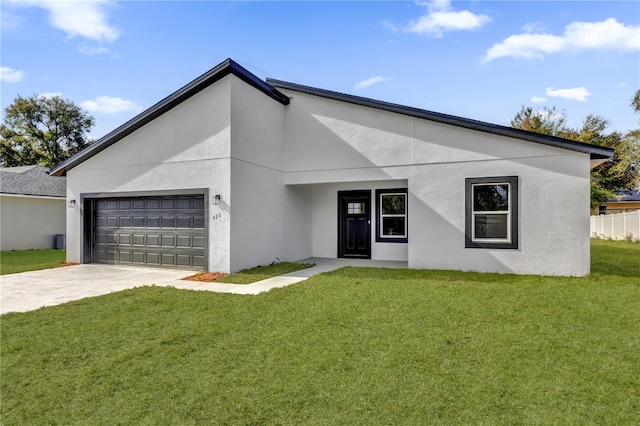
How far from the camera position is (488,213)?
28.6 ft

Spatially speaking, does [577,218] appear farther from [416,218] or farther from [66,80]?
[66,80]

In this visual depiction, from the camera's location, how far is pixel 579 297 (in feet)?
19.7

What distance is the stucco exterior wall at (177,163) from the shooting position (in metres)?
8.63

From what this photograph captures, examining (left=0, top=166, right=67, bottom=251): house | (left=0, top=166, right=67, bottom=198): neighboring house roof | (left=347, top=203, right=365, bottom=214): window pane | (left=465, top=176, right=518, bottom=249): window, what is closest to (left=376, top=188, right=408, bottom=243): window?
(left=347, top=203, right=365, bottom=214): window pane

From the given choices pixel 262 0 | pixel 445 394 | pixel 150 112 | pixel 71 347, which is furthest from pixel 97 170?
pixel 445 394

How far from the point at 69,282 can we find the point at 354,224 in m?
8.00

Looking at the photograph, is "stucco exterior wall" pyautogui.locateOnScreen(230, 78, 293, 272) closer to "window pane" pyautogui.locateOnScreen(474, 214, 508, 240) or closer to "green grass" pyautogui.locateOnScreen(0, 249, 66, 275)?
"window pane" pyautogui.locateOnScreen(474, 214, 508, 240)

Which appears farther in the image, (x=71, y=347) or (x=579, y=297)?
(x=579, y=297)

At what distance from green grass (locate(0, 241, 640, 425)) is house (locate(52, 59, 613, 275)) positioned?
2.65 metres

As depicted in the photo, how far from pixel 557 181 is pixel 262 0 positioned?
32.0 ft

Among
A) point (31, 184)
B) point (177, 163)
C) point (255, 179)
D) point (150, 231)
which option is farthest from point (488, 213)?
point (31, 184)

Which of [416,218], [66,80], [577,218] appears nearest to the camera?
[577,218]

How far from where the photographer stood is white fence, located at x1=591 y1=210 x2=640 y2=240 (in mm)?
17844

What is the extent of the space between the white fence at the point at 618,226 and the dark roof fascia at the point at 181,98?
19.4 metres
